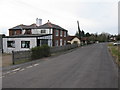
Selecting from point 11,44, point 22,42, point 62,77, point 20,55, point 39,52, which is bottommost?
point 62,77

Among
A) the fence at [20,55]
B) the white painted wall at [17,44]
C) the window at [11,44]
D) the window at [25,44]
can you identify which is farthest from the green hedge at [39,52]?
the window at [11,44]

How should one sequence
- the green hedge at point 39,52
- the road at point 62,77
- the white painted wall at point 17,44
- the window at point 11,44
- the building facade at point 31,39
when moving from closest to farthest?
1. the road at point 62,77
2. the green hedge at point 39,52
3. the white painted wall at point 17,44
4. the building facade at point 31,39
5. the window at point 11,44

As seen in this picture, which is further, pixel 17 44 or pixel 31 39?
pixel 17 44

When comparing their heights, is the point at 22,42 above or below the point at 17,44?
above

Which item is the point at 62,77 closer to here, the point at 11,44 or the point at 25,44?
the point at 25,44

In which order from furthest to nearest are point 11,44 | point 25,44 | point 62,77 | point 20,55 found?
point 11,44 < point 25,44 < point 20,55 < point 62,77

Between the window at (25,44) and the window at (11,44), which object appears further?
the window at (11,44)

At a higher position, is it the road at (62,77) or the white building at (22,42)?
the white building at (22,42)

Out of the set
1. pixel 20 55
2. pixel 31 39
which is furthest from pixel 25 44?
pixel 20 55

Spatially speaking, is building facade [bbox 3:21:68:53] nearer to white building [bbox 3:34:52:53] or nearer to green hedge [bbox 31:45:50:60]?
white building [bbox 3:34:52:53]

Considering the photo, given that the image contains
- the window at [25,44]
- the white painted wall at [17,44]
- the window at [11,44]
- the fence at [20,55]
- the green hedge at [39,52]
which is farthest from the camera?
the window at [11,44]

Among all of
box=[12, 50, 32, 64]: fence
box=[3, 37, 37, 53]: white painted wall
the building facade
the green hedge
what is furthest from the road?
the building facade

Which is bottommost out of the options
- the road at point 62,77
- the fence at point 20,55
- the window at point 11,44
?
the road at point 62,77

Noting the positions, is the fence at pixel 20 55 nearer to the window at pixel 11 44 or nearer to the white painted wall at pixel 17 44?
the white painted wall at pixel 17 44
